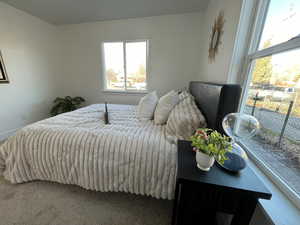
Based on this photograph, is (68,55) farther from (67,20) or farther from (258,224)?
(258,224)

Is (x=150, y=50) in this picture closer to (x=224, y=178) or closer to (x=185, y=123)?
(x=185, y=123)

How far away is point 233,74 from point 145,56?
2294mm

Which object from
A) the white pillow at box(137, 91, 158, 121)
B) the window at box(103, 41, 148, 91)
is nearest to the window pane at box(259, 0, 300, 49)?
the white pillow at box(137, 91, 158, 121)

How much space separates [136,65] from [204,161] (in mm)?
2924

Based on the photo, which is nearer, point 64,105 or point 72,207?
point 72,207

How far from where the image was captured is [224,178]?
2.17ft

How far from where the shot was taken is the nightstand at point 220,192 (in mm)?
605

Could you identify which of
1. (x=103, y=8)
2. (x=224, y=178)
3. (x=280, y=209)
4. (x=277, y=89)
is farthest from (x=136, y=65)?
(x=280, y=209)

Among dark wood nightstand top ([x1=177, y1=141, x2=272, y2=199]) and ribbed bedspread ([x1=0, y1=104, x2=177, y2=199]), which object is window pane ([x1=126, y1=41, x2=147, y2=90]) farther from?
dark wood nightstand top ([x1=177, y1=141, x2=272, y2=199])

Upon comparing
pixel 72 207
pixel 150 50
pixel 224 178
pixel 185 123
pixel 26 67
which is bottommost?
pixel 72 207

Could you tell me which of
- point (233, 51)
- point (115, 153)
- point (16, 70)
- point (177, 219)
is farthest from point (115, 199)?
point (16, 70)

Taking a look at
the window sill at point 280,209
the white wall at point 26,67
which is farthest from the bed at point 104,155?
the white wall at point 26,67

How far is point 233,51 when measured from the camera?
46.1 inches

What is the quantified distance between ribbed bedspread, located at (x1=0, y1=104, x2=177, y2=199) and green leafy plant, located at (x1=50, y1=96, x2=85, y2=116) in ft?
6.85
